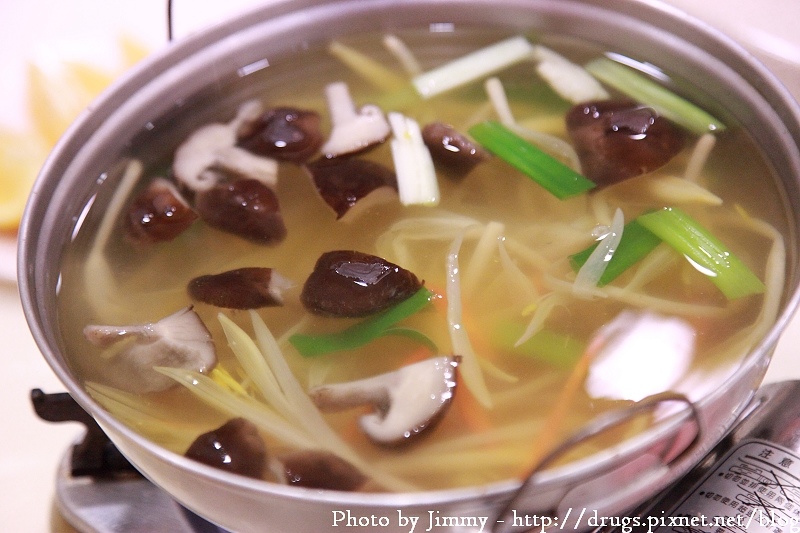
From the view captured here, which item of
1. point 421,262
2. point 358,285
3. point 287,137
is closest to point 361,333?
point 358,285

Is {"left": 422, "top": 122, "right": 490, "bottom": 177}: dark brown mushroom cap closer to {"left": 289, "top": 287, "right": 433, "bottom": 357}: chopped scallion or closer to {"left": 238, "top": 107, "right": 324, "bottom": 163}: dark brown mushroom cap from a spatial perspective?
{"left": 238, "top": 107, "right": 324, "bottom": 163}: dark brown mushroom cap

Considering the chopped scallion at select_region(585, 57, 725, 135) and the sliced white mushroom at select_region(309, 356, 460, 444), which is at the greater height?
the chopped scallion at select_region(585, 57, 725, 135)

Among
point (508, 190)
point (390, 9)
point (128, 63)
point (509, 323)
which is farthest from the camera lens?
point (128, 63)

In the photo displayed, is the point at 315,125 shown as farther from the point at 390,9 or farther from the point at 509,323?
the point at 509,323

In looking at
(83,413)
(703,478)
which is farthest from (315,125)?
(703,478)

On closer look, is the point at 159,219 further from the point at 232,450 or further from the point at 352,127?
the point at 232,450

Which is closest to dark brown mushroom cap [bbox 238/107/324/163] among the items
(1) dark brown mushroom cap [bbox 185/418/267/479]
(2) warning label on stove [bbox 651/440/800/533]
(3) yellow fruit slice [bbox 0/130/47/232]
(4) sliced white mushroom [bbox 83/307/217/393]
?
(4) sliced white mushroom [bbox 83/307/217/393]
